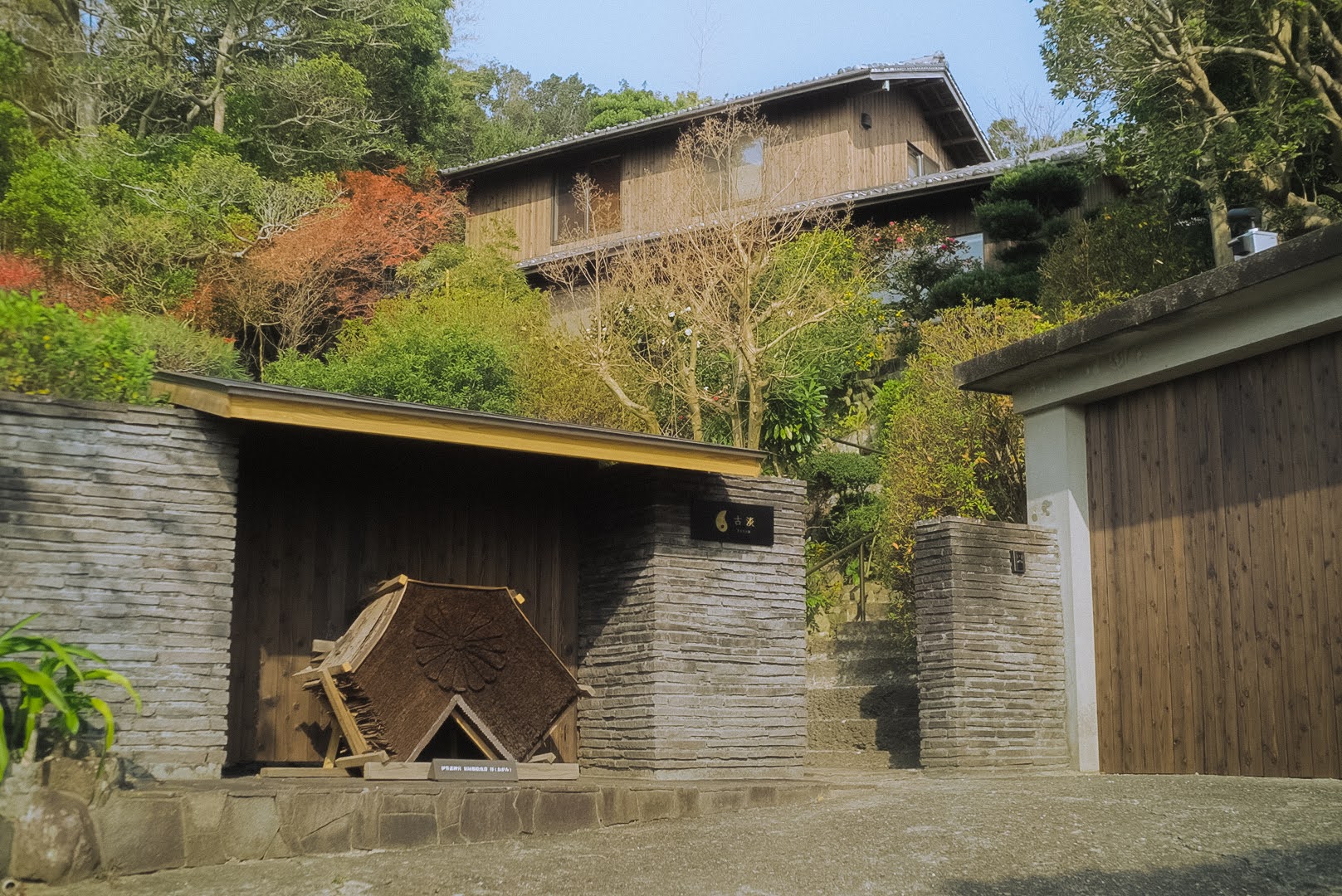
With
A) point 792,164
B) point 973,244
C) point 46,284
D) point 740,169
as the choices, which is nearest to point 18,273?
point 46,284

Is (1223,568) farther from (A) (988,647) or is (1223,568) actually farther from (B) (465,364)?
(B) (465,364)

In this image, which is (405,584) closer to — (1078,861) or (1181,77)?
(1078,861)

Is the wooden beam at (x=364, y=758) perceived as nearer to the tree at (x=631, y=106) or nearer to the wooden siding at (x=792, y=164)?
the wooden siding at (x=792, y=164)

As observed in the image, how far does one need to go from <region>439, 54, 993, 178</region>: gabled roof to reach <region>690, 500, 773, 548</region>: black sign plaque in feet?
45.8

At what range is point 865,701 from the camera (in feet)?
38.9

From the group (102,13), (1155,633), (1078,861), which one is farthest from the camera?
(102,13)

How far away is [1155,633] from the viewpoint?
9383 millimetres

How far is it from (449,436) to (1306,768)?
5532mm

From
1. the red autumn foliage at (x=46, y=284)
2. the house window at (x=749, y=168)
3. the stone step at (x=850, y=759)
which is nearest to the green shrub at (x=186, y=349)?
the red autumn foliage at (x=46, y=284)

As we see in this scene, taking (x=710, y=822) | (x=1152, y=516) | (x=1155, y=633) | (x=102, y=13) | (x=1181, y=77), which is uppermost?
(x=102, y=13)

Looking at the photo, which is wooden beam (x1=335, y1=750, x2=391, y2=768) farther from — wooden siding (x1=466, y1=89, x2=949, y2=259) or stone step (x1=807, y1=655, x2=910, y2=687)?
wooden siding (x1=466, y1=89, x2=949, y2=259)

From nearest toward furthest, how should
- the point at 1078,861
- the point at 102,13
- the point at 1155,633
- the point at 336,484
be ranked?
the point at 1078,861, the point at 336,484, the point at 1155,633, the point at 102,13

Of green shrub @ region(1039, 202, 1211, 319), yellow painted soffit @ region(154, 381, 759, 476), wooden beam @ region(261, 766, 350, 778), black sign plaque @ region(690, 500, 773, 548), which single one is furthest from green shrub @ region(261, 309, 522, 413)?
wooden beam @ region(261, 766, 350, 778)

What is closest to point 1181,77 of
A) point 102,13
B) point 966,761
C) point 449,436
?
point 966,761
